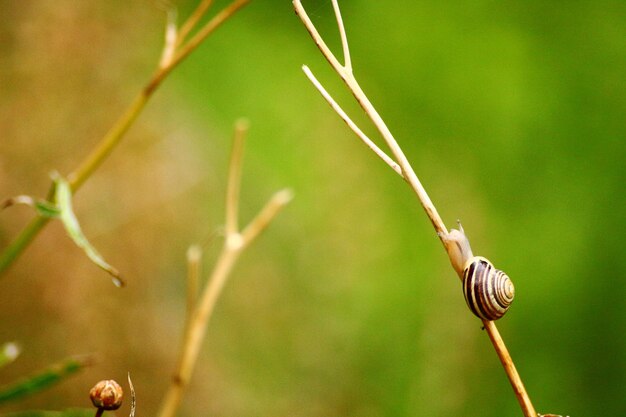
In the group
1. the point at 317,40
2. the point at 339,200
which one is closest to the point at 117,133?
the point at 317,40

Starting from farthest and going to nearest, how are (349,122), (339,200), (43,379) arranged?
(339,200) → (43,379) → (349,122)

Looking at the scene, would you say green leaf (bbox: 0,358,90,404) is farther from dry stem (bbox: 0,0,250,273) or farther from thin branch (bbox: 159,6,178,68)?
thin branch (bbox: 159,6,178,68)

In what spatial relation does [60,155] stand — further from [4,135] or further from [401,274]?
[401,274]

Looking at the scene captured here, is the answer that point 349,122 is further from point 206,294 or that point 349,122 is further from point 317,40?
point 206,294

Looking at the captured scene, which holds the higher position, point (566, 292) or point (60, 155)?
point (60, 155)

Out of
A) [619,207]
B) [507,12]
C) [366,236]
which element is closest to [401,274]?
[366,236]

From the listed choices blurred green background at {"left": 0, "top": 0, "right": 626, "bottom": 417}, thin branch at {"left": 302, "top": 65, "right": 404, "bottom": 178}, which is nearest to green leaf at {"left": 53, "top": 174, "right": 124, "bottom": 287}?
thin branch at {"left": 302, "top": 65, "right": 404, "bottom": 178}
